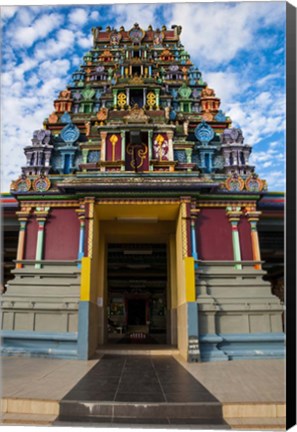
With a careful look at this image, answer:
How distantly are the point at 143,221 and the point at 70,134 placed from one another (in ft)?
15.2

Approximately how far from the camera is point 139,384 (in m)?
6.67

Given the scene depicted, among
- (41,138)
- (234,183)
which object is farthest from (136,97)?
(234,183)

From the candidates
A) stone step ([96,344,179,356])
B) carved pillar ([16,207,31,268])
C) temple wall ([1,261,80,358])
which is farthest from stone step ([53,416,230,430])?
carved pillar ([16,207,31,268])

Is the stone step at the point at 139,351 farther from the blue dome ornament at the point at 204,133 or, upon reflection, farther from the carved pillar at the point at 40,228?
the blue dome ornament at the point at 204,133

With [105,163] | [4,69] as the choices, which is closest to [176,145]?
[105,163]

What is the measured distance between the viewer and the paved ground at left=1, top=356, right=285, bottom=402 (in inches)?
227

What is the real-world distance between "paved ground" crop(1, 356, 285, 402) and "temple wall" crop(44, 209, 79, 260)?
317cm

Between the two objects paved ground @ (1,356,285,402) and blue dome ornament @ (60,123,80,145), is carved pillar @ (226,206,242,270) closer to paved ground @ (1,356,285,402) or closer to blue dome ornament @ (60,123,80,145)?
paved ground @ (1,356,285,402)

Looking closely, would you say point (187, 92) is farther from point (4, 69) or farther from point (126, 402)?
point (126, 402)

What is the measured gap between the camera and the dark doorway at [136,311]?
27.2m

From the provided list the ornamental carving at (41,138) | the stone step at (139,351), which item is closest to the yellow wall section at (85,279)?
the stone step at (139,351)

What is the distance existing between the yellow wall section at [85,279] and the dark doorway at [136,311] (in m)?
17.8

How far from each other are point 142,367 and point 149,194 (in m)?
4.70

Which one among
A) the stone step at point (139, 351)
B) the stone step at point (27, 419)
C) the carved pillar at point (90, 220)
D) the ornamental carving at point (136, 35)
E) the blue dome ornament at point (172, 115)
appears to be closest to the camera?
the stone step at point (27, 419)
